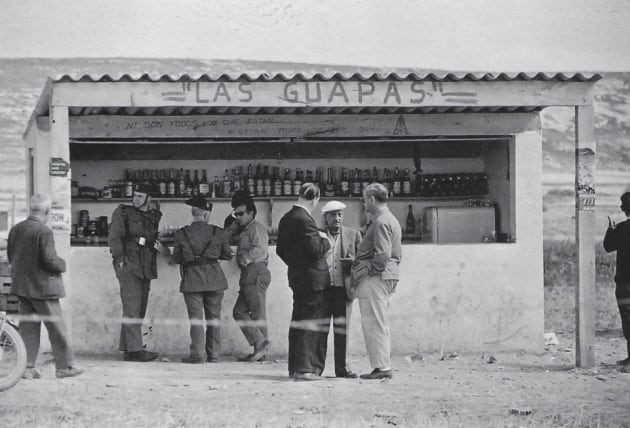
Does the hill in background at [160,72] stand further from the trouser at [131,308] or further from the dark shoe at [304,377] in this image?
the dark shoe at [304,377]

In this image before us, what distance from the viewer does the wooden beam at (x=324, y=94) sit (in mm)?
9086

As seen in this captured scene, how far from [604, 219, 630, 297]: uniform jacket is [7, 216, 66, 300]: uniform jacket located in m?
5.62

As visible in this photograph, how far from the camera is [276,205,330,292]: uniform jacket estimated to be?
838 centimetres

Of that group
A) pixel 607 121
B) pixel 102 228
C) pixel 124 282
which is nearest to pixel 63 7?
pixel 102 228

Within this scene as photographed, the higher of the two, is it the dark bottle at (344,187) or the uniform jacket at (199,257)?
the dark bottle at (344,187)

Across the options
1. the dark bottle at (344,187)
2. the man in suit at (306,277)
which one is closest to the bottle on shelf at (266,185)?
the dark bottle at (344,187)

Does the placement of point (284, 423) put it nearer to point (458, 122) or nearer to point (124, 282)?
point (124, 282)

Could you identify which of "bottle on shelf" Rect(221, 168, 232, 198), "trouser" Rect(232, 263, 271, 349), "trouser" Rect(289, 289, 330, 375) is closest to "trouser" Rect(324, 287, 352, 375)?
"trouser" Rect(289, 289, 330, 375)

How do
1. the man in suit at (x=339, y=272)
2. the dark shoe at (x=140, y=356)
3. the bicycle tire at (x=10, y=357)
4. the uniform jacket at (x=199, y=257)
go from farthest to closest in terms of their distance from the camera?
the dark shoe at (x=140, y=356)
the uniform jacket at (x=199, y=257)
the man in suit at (x=339, y=272)
the bicycle tire at (x=10, y=357)

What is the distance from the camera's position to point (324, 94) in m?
9.21

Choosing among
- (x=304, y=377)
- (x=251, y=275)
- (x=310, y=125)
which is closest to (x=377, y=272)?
(x=304, y=377)

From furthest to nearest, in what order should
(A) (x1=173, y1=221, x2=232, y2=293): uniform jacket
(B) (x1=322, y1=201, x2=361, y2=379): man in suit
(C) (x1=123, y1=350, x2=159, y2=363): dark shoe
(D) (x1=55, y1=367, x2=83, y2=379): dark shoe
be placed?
(C) (x1=123, y1=350, x2=159, y2=363): dark shoe → (A) (x1=173, y1=221, x2=232, y2=293): uniform jacket → (B) (x1=322, y1=201, x2=361, y2=379): man in suit → (D) (x1=55, y1=367, x2=83, y2=379): dark shoe

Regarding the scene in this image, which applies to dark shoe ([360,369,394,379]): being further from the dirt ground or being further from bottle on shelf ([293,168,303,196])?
bottle on shelf ([293,168,303,196])

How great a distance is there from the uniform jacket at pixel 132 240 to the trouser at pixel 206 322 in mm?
586
